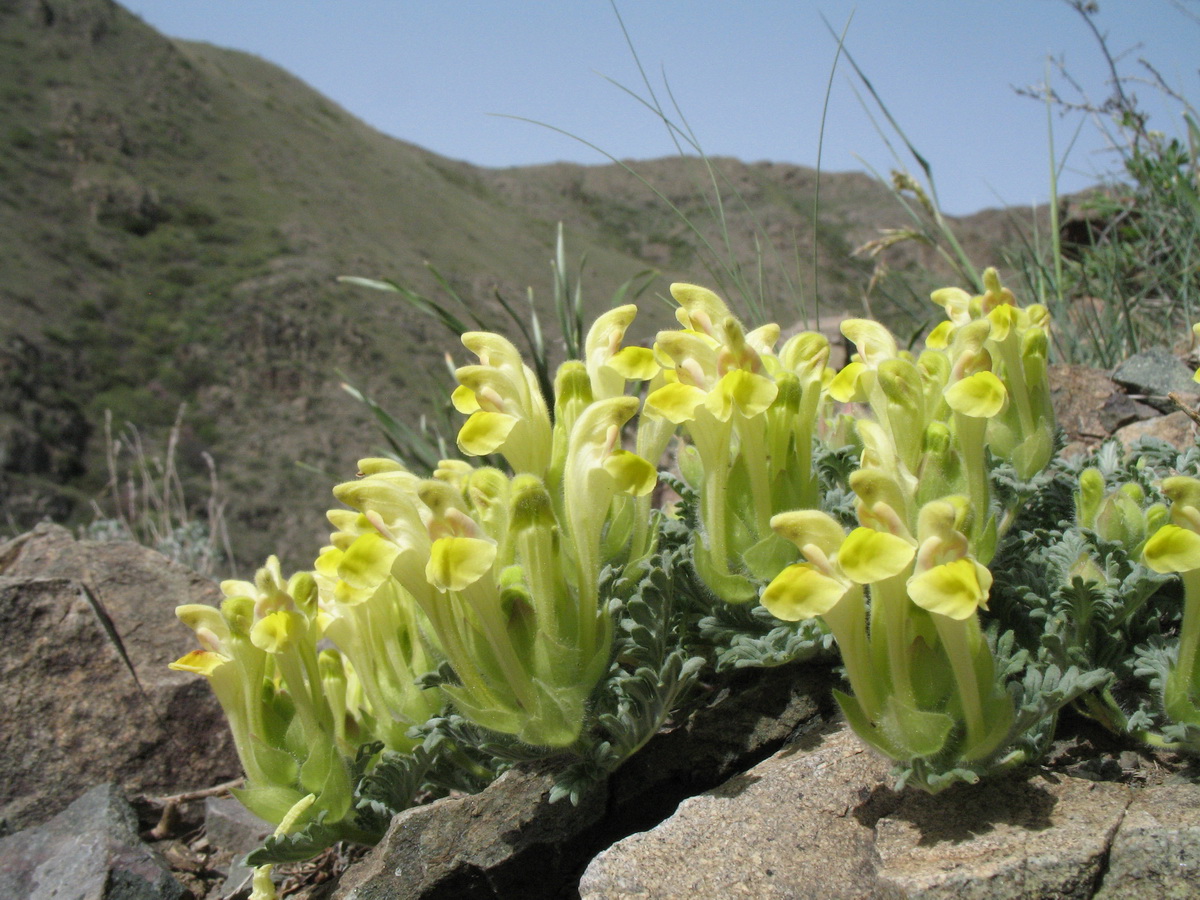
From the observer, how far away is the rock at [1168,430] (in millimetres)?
2703

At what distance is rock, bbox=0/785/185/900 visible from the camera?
2.13 metres

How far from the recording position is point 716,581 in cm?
178

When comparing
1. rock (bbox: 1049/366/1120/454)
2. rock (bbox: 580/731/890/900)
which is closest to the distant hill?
rock (bbox: 1049/366/1120/454)

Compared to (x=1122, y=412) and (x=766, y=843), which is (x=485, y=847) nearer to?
(x=766, y=843)

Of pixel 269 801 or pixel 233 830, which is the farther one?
pixel 233 830

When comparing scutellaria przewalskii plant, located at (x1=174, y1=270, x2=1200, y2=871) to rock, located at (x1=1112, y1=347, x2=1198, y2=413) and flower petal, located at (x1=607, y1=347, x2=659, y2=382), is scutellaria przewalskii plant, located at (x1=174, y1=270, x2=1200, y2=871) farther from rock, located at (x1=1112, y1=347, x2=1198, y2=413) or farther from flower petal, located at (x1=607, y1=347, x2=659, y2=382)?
rock, located at (x1=1112, y1=347, x2=1198, y2=413)

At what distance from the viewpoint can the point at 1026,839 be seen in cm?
138

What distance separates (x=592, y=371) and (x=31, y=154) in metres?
36.2

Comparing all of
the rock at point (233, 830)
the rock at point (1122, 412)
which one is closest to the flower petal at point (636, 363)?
the rock at point (233, 830)

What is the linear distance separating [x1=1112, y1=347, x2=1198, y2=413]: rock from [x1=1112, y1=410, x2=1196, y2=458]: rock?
0.12 meters

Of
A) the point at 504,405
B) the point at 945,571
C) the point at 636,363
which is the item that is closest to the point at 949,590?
the point at 945,571

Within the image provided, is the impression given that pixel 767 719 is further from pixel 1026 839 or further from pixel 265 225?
pixel 265 225

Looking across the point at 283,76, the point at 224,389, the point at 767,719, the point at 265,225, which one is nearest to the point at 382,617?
the point at 767,719

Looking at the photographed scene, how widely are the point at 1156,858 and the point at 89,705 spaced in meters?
2.78
